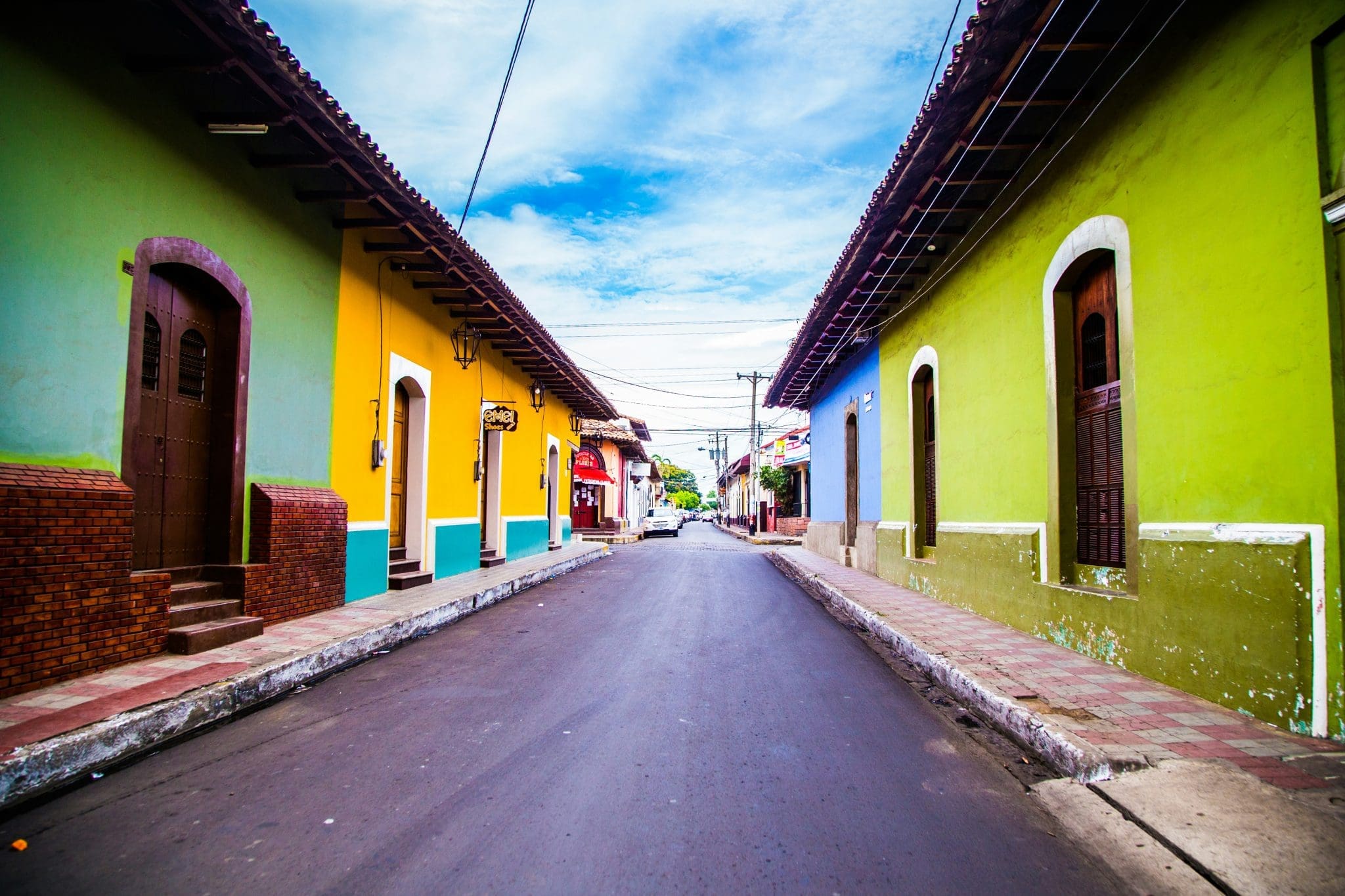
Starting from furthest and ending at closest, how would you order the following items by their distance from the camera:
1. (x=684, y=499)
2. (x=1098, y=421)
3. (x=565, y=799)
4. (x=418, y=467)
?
(x=684, y=499), (x=418, y=467), (x=1098, y=421), (x=565, y=799)

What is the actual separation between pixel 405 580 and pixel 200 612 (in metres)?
4.04

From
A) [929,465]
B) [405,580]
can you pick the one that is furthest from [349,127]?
[929,465]

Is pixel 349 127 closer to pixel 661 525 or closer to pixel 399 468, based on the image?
pixel 399 468

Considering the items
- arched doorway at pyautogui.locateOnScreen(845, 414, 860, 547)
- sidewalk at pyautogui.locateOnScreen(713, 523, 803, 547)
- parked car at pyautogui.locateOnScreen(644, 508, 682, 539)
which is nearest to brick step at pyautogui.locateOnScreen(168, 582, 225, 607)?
arched doorway at pyautogui.locateOnScreen(845, 414, 860, 547)

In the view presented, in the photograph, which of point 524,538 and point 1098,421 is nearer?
point 1098,421

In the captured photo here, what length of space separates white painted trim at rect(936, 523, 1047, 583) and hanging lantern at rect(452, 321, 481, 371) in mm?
8338

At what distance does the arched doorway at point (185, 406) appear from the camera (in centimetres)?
588

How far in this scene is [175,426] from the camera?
6422 mm

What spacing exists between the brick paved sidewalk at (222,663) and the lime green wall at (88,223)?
153 centimetres

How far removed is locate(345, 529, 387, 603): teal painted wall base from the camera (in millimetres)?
8766

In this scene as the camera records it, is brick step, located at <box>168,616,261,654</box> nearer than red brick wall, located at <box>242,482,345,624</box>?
Yes

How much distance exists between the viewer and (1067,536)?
664 cm

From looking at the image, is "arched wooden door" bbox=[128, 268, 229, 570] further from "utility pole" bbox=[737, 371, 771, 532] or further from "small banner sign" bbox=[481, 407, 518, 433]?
"utility pole" bbox=[737, 371, 771, 532]

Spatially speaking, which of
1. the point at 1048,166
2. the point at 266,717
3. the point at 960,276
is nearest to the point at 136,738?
the point at 266,717
